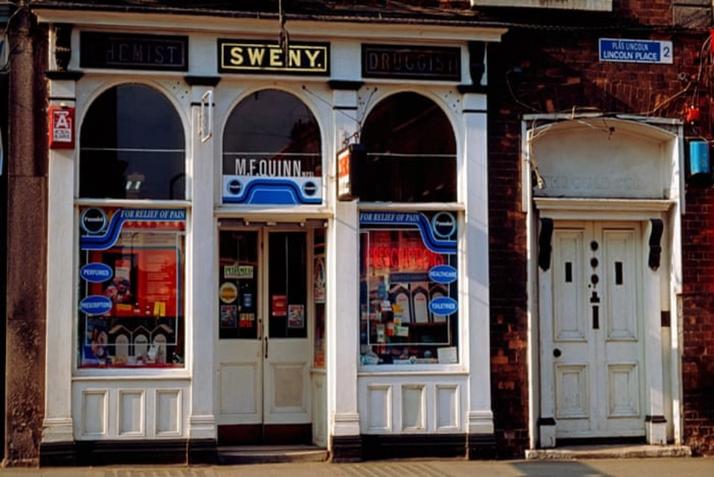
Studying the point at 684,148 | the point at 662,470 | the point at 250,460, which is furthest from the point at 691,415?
the point at 250,460

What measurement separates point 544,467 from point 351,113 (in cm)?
438

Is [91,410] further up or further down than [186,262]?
further down

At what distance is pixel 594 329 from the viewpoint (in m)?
13.3

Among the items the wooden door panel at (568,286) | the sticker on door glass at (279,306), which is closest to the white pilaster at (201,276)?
the sticker on door glass at (279,306)

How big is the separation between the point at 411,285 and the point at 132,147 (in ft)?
11.2

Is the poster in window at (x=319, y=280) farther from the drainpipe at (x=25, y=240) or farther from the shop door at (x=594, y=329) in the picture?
the drainpipe at (x=25, y=240)

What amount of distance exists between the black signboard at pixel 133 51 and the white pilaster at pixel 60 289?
39 centimetres

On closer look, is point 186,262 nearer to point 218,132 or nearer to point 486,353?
point 218,132

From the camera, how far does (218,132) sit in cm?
1227

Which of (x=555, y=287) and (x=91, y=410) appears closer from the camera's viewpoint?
(x=91, y=410)

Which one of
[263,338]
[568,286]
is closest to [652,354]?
[568,286]

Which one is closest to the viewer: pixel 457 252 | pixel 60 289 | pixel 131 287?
pixel 60 289

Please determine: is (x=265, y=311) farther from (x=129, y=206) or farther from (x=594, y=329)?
(x=594, y=329)

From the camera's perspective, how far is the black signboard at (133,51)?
12.0 metres
